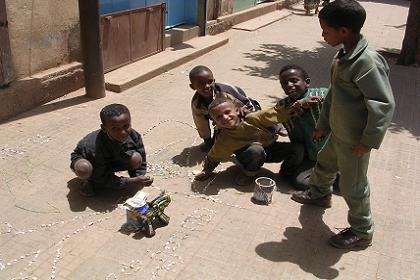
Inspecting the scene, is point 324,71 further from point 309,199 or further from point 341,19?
point 341,19

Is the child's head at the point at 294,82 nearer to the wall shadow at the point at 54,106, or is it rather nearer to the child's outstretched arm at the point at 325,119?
the child's outstretched arm at the point at 325,119

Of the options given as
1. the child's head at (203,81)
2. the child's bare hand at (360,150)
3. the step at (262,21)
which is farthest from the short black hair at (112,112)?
the step at (262,21)

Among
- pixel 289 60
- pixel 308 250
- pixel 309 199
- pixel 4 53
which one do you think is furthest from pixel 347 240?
pixel 289 60

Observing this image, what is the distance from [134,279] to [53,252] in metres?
0.63

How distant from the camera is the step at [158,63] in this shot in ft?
20.7

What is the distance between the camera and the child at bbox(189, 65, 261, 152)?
4055 mm

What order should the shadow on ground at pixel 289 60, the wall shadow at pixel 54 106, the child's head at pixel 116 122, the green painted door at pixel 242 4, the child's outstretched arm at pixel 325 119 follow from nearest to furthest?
1. the child's outstretched arm at pixel 325 119
2. the child's head at pixel 116 122
3. the wall shadow at pixel 54 106
4. the shadow on ground at pixel 289 60
5. the green painted door at pixel 242 4

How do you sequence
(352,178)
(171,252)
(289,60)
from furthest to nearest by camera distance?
1. (289,60)
2. (171,252)
3. (352,178)

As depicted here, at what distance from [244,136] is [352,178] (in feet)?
3.63

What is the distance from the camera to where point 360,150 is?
2.68 m

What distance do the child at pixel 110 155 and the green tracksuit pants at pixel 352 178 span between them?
4.81ft

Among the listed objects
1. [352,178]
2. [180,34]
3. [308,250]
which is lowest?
[308,250]

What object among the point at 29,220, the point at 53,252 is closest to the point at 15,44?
the point at 29,220

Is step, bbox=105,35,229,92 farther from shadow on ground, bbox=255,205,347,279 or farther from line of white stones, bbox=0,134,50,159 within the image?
shadow on ground, bbox=255,205,347,279
